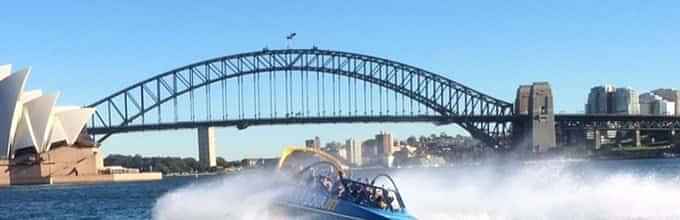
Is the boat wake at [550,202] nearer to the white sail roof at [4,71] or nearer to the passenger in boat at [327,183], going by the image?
the passenger in boat at [327,183]

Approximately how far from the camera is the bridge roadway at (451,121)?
125 metres

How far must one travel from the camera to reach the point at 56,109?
125 meters

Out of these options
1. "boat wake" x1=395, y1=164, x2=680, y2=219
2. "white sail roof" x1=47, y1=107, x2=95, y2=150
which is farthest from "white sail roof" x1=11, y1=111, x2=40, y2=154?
"boat wake" x1=395, y1=164, x2=680, y2=219

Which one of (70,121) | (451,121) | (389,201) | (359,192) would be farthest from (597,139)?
(389,201)

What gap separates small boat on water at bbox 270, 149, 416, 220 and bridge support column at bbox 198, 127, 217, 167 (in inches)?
4053

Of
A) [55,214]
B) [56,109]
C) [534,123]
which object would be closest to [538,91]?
[534,123]

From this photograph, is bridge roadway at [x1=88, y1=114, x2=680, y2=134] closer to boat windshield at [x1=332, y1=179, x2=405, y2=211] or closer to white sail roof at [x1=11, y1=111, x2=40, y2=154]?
white sail roof at [x1=11, y1=111, x2=40, y2=154]

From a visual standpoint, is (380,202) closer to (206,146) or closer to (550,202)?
(550,202)

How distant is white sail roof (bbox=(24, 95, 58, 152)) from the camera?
116 metres

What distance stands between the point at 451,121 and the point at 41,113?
46453 mm

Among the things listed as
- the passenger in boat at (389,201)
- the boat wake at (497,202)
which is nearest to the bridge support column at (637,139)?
the boat wake at (497,202)

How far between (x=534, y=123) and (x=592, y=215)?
359 ft

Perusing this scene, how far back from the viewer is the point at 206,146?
141 m

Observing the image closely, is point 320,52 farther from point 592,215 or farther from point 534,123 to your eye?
point 592,215
